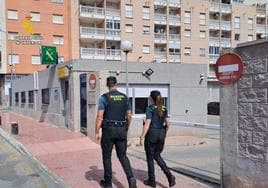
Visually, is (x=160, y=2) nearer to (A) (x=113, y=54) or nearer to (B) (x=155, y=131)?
(A) (x=113, y=54)

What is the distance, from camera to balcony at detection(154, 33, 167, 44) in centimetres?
5866

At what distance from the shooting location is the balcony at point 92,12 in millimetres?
53556

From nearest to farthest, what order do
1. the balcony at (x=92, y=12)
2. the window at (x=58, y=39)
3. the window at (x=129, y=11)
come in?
the window at (x=58, y=39) < the balcony at (x=92, y=12) < the window at (x=129, y=11)

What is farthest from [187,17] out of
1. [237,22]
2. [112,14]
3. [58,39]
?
[58,39]

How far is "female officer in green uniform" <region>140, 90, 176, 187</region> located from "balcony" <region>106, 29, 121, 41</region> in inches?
1903

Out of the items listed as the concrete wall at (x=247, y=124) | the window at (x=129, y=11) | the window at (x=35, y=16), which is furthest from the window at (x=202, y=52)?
the concrete wall at (x=247, y=124)

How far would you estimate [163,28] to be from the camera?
6012 centimetres

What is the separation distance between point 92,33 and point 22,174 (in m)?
46.3

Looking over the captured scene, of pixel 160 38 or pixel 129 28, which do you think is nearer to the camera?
pixel 129 28

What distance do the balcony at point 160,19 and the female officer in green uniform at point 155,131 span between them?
173ft

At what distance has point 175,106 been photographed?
17.4 meters

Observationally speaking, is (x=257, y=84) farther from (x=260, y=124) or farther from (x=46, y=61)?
(x=46, y=61)

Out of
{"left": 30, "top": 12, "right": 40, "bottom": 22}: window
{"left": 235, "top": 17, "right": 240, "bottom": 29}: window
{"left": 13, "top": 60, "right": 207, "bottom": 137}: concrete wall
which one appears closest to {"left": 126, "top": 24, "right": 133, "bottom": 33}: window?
{"left": 30, "top": 12, "right": 40, "bottom": 22}: window

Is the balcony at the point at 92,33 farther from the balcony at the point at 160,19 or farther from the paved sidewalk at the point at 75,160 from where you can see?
the paved sidewalk at the point at 75,160
